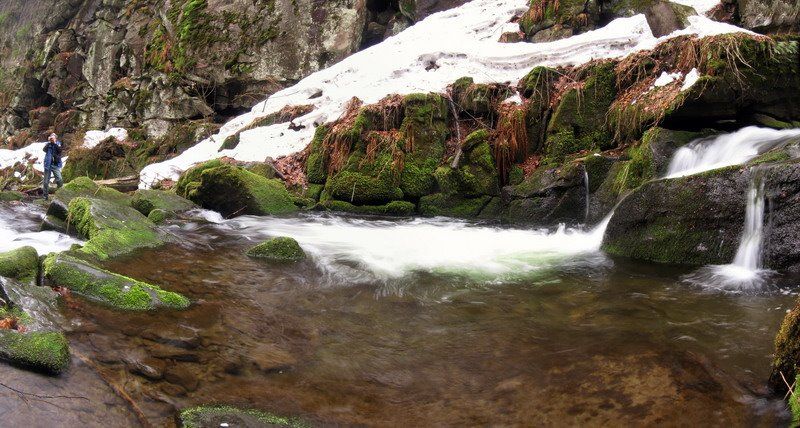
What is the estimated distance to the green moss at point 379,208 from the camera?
9820 mm

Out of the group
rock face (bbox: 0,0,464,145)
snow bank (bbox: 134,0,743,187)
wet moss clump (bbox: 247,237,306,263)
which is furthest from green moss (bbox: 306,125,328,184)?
rock face (bbox: 0,0,464,145)

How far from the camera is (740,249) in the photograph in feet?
17.5

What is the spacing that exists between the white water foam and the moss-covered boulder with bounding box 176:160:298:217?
0.55 m

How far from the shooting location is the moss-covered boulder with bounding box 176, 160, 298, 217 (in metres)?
9.72

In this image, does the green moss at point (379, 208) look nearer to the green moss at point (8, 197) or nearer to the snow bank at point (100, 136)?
the green moss at point (8, 197)

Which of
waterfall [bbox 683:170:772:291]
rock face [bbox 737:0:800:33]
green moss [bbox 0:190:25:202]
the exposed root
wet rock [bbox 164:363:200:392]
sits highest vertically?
rock face [bbox 737:0:800:33]

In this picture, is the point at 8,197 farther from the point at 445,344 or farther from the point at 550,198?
the point at 445,344

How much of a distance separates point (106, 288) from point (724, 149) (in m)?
7.46

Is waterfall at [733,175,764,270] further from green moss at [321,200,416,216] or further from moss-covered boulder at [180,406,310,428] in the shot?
green moss at [321,200,416,216]

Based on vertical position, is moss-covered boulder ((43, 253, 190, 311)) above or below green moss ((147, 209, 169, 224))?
above

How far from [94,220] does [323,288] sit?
3.14 metres

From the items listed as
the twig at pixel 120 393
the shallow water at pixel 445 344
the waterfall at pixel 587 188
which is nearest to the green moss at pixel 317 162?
the shallow water at pixel 445 344

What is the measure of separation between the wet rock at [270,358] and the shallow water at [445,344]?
0.01 meters

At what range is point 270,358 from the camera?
354cm
